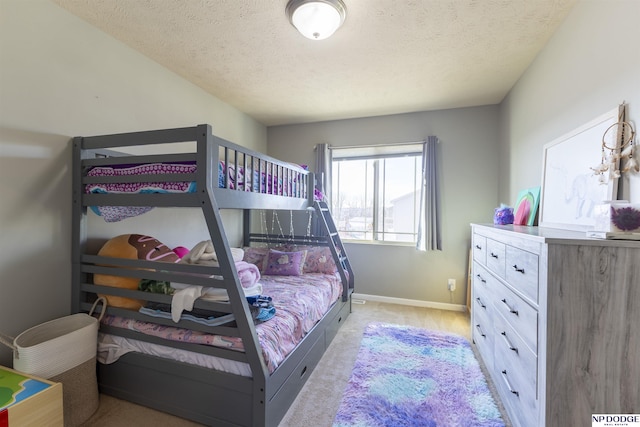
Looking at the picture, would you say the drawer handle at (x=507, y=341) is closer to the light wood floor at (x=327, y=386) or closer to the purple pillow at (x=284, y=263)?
the light wood floor at (x=327, y=386)

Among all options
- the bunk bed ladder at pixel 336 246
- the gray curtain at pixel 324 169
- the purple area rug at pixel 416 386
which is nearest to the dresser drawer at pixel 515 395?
the purple area rug at pixel 416 386

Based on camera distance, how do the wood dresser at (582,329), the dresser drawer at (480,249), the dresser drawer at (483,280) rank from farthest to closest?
the dresser drawer at (480,249)
the dresser drawer at (483,280)
the wood dresser at (582,329)

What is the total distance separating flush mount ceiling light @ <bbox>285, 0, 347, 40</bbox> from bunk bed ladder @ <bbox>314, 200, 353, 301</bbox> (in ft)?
5.29

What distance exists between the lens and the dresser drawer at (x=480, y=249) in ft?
6.75

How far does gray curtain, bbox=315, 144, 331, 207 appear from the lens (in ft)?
12.2

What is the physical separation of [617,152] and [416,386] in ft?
5.82

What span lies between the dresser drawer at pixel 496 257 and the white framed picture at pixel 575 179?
40 cm

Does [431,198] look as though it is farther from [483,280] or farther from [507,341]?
[507,341]

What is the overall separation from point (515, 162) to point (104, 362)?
375 cm

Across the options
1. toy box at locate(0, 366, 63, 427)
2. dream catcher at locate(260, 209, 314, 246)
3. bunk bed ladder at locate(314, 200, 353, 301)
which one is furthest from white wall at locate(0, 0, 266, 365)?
dream catcher at locate(260, 209, 314, 246)

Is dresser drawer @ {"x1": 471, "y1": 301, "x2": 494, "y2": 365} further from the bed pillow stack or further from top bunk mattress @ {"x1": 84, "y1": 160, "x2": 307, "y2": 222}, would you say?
top bunk mattress @ {"x1": 84, "y1": 160, "x2": 307, "y2": 222}

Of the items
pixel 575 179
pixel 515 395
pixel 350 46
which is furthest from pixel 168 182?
pixel 575 179

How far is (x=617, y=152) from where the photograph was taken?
1312 mm

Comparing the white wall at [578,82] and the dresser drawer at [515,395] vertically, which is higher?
the white wall at [578,82]
